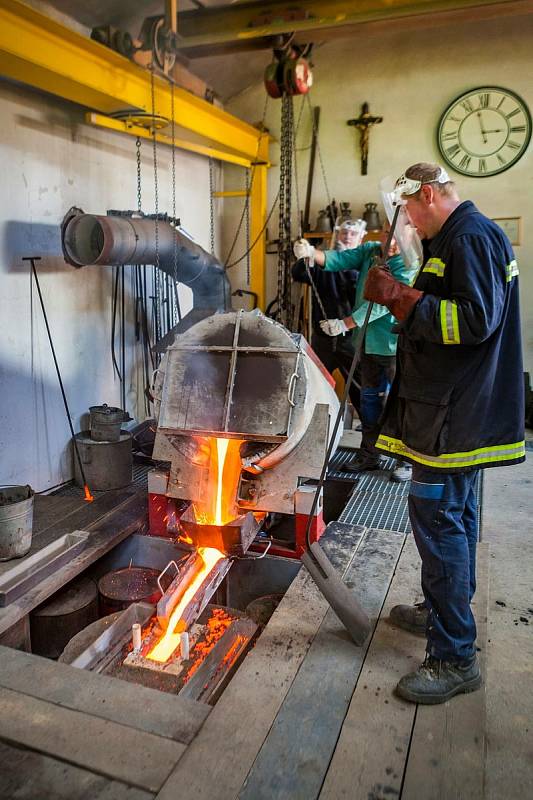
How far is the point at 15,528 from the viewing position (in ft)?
10.7

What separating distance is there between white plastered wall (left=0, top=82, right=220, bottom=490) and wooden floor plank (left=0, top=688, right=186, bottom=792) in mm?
2453

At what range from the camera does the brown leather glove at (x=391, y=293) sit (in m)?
2.12

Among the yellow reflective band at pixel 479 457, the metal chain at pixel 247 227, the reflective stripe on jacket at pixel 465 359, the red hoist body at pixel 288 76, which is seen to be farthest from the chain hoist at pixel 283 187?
the yellow reflective band at pixel 479 457

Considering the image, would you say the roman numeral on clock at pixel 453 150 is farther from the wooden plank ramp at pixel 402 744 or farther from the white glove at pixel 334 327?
the wooden plank ramp at pixel 402 744

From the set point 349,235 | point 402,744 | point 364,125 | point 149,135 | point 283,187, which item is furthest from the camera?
point 364,125

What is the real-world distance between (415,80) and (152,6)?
3263mm

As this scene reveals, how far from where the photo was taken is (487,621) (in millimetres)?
2689

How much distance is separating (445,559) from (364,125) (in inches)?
231

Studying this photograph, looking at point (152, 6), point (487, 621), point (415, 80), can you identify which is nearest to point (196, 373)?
point (487, 621)

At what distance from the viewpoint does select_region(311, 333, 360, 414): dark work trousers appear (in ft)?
17.1

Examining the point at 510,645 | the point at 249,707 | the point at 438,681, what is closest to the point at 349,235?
the point at 510,645

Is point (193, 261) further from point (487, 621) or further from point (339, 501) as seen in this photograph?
point (487, 621)

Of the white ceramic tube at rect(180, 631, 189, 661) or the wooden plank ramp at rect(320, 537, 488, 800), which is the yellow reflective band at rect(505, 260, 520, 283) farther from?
the white ceramic tube at rect(180, 631, 189, 661)

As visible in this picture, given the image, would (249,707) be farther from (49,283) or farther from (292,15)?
(292,15)
